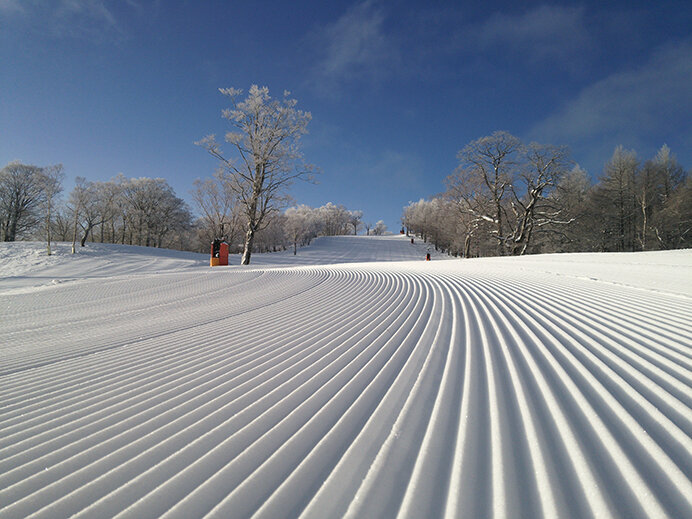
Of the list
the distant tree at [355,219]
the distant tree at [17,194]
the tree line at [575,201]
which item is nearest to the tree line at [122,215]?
the distant tree at [17,194]

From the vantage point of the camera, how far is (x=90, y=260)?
52.3 ft

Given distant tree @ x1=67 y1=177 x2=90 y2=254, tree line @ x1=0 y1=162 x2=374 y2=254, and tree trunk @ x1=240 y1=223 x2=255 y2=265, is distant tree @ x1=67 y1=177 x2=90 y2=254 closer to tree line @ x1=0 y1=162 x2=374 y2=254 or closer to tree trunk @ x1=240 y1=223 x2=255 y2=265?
tree line @ x1=0 y1=162 x2=374 y2=254

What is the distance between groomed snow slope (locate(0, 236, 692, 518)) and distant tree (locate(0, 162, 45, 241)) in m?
28.8

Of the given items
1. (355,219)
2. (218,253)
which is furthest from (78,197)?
(355,219)

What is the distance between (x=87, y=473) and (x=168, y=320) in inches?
136

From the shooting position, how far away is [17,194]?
22109mm

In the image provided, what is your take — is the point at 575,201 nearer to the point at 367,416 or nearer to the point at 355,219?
the point at 367,416

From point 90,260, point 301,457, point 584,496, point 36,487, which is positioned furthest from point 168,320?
point 90,260

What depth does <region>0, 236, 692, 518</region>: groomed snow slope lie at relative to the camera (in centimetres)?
97

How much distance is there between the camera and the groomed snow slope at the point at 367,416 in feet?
3.19

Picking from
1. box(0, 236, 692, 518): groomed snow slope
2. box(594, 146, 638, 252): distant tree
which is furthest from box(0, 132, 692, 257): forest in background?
box(0, 236, 692, 518): groomed snow slope

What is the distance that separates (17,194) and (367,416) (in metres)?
34.1

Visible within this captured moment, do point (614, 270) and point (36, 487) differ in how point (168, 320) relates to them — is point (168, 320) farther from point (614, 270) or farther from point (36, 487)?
point (614, 270)

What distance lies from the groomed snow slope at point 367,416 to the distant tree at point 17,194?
2881 centimetres
